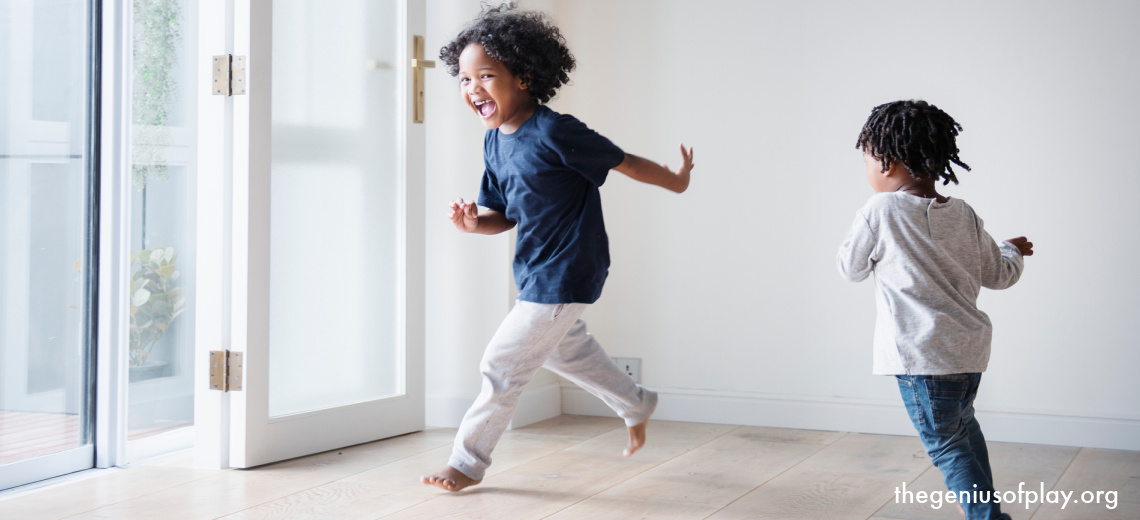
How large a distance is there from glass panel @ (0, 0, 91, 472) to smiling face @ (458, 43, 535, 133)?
38.0 inches

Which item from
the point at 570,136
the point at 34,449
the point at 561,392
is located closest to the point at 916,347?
the point at 570,136

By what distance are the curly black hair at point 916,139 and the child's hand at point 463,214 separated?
2.49 feet

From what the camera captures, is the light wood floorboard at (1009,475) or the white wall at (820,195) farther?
the white wall at (820,195)

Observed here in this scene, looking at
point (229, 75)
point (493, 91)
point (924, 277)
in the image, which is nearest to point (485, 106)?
point (493, 91)

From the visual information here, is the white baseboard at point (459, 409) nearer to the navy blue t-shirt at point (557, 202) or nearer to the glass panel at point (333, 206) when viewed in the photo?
the glass panel at point (333, 206)

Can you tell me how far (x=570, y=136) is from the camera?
1760 mm

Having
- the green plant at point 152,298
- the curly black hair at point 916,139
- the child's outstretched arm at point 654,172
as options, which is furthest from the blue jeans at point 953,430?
the green plant at point 152,298

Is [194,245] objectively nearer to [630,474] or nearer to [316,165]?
[316,165]

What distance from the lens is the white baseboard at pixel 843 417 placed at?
2340 millimetres

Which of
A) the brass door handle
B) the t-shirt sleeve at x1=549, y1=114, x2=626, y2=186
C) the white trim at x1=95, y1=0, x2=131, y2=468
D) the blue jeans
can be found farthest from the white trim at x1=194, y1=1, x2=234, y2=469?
the blue jeans

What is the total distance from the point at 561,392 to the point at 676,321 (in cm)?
44

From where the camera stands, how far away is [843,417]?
2592 millimetres

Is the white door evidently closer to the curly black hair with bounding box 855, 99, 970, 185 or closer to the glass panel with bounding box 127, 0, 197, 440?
the glass panel with bounding box 127, 0, 197, 440

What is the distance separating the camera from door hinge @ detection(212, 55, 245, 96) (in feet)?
6.75
